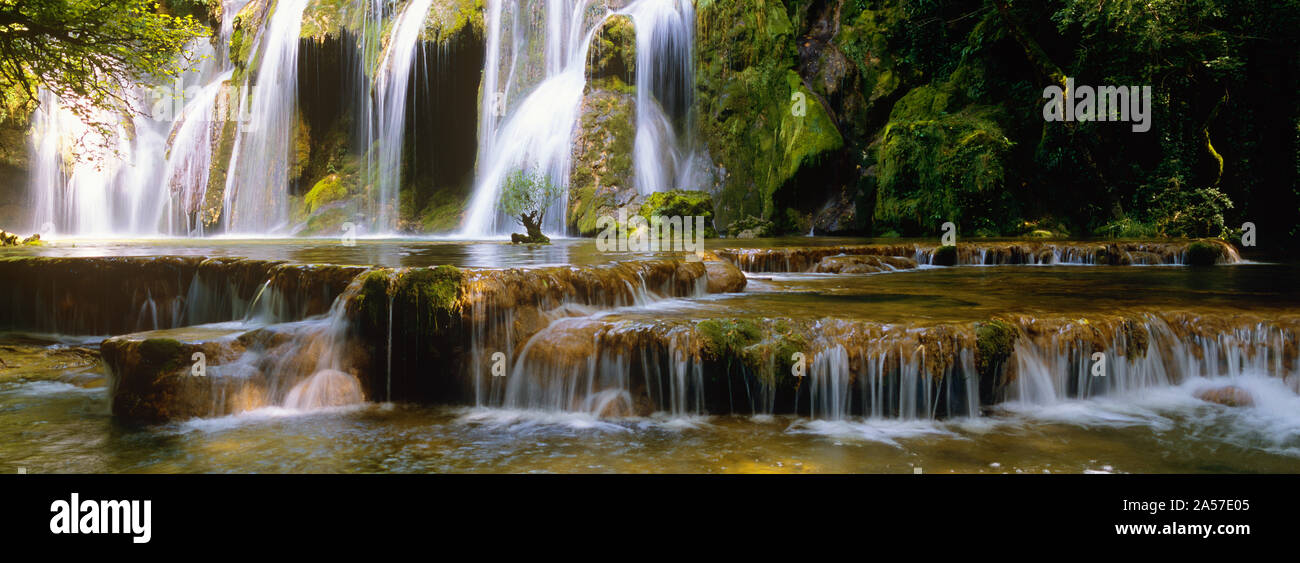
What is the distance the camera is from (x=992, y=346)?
498cm

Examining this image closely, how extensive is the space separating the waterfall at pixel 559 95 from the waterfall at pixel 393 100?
8.63 ft

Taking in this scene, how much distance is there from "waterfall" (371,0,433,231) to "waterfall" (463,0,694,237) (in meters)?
2.63

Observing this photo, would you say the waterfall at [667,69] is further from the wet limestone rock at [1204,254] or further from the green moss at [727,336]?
the green moss at [727,336]

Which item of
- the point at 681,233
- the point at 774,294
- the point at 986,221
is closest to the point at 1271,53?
the point at 986,221

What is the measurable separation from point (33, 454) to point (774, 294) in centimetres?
593

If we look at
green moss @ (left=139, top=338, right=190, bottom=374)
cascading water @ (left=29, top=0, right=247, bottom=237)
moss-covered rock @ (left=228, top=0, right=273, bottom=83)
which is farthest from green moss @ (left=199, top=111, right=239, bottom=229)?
green moss @ (left=139, top=338, right=190, bottom=374)

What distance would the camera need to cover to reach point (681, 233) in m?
15.9

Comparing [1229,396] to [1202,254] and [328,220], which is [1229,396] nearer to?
[1202,254]

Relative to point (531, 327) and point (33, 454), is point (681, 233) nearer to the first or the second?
point (531, 327)

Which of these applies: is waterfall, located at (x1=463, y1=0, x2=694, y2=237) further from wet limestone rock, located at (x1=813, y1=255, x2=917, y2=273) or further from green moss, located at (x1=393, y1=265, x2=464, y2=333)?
green moss, located at (x1=393, y1=265, x2=464, y2=333)

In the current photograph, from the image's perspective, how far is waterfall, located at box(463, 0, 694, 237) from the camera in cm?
1970

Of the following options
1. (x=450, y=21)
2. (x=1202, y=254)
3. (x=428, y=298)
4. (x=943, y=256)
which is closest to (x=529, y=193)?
(x=450, y=21)

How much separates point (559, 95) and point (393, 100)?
19.0ft

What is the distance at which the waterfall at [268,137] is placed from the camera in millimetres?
23922
